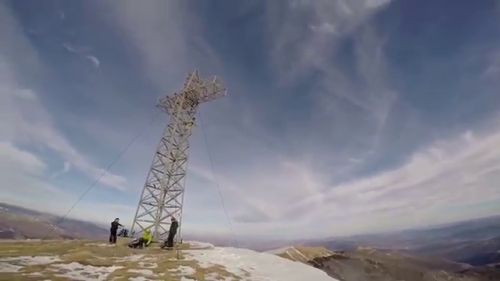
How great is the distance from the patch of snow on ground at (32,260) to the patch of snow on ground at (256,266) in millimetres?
8859

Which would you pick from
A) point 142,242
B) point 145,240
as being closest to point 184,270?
point 142,242

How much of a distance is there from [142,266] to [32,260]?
5.90 m

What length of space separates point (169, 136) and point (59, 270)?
2269 cm

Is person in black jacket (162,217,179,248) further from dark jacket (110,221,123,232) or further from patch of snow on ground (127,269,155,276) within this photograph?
patch of snow on ground (127,269,155,276)

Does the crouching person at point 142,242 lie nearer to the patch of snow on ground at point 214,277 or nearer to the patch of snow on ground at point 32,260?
the patch of snow on ground at point 32,260

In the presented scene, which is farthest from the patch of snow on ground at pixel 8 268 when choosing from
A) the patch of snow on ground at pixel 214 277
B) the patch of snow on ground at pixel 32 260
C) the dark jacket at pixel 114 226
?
the dark jacket at pixel 114 226

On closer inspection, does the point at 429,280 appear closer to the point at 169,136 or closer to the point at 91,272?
the point at 169,136

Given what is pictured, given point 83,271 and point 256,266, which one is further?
point 256,266

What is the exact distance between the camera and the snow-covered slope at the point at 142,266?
1516cm

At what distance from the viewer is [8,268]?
14375mm

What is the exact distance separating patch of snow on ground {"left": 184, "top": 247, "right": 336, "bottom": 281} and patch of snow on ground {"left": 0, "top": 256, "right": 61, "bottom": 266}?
349 inches

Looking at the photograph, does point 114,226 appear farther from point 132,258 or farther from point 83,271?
point 83,271

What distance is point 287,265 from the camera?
78.8 ft

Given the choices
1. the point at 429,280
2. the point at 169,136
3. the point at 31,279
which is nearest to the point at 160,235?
the point at 169,136
